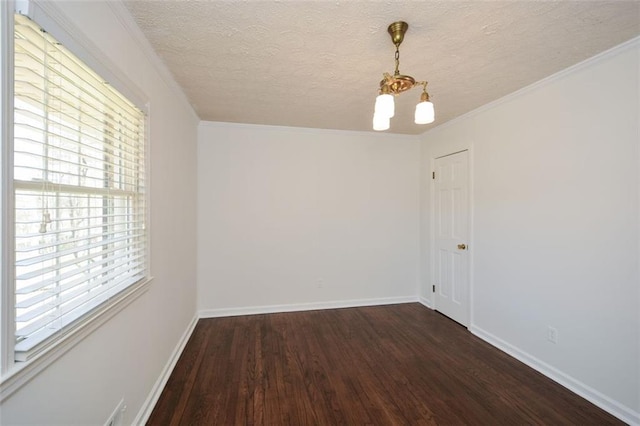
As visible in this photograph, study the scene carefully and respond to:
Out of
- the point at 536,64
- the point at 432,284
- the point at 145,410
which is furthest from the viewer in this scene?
the point at 432,284

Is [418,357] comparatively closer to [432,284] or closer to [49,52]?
[432,284]

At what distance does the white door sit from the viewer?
10.0ft

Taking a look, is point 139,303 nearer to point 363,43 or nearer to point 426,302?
point 363,43

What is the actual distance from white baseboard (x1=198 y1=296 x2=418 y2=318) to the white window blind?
79.0 inches

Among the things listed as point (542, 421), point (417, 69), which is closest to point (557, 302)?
point (542, 421)

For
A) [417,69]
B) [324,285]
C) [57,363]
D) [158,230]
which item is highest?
[417,69]

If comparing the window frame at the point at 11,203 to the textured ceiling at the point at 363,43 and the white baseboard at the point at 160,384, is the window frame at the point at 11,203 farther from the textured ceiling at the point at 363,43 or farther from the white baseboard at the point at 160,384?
the white baseboard at the point at 160,384

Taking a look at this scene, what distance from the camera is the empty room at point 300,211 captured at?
1008 mm

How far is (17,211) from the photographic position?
840 millimetres

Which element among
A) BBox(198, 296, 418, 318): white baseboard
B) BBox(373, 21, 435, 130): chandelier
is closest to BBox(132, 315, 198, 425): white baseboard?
BBox(198, 296, 418, 318): white baseboard

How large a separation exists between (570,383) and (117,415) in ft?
10.1

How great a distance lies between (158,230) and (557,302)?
3184mm

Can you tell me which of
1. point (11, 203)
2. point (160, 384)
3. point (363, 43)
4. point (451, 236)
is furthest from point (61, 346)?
point (451, 236)

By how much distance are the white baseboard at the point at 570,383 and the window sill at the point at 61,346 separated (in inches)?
124
